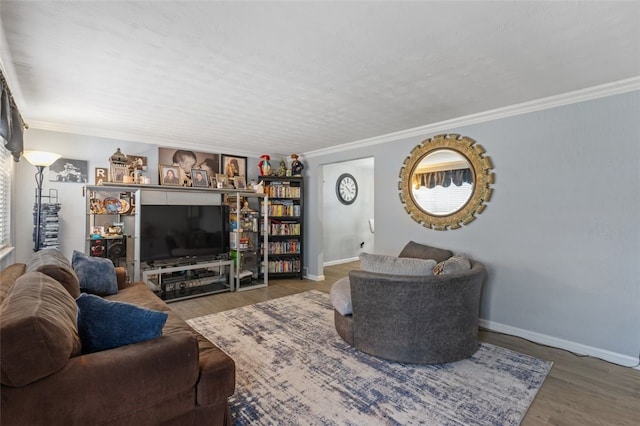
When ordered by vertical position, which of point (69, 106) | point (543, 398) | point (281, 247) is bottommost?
point (543, 398)

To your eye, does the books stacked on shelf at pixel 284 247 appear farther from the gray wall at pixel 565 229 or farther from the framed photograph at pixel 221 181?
the gray wall at pixel 565 229

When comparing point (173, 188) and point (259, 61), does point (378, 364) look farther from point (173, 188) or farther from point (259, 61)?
point (173, 188)

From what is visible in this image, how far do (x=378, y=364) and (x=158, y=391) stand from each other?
5.56 feet

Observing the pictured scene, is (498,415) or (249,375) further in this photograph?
(249,375)

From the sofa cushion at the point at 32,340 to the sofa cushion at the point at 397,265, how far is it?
6.60 ft

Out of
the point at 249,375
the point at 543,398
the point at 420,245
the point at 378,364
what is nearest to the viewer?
the point at 543,398

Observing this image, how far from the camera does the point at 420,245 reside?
3.62 metres

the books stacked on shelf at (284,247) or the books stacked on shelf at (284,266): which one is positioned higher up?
the books stacked on shelf at (284,247)

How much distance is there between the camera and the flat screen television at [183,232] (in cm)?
403

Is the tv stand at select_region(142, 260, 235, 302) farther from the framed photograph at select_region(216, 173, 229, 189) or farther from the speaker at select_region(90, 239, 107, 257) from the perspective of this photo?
the framed photograph at select_region(216, 173, 229, 189)

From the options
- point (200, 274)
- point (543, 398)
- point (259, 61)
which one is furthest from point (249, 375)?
point (200, 274)

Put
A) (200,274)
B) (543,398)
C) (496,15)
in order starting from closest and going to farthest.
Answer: (496,15) → (543,398) → (200,274)

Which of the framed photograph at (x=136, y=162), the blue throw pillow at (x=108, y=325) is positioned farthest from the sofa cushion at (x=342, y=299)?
the framed photograph at (x=136, y=162)

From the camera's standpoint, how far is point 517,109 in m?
3.02
